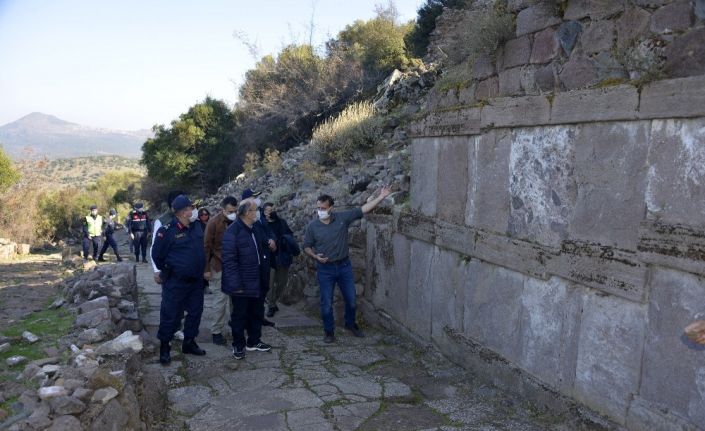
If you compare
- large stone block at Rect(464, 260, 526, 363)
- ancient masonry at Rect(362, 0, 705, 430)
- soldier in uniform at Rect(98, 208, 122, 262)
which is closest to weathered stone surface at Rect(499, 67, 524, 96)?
ancient masonry at Rect(362, 0, 705, 430)

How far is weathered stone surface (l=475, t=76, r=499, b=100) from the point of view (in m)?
5.23

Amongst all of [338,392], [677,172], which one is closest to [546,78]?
[677,172]

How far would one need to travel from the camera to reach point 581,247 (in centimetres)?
385

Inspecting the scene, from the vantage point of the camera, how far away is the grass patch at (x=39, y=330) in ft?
15.5

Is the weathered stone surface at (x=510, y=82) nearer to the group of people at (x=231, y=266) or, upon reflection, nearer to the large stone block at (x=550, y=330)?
the large stone block at (x=550, y=330)

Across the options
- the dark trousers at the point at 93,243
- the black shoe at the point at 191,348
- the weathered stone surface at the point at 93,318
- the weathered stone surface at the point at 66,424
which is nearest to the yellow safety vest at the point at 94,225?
the dark trousers at the point at 93,243

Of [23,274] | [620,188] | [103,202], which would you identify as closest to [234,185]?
[23,274]

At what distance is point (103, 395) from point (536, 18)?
14.7 feet

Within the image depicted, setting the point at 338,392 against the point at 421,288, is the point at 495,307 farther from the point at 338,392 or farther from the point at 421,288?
the point at 338,392

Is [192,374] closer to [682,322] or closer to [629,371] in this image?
[629,371]

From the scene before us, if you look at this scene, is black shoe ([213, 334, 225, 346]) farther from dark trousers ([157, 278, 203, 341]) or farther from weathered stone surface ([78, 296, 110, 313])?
weathered stone surface ([78, 296, 110, 313])

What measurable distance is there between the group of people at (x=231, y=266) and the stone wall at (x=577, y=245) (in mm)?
1224

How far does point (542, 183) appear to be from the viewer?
14.0 ft

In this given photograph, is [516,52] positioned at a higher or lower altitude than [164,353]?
higher
